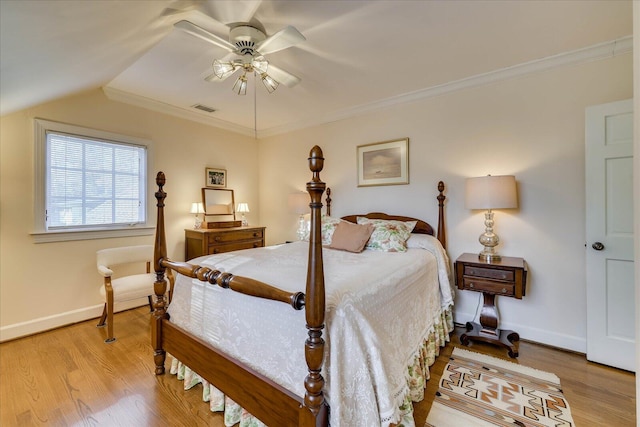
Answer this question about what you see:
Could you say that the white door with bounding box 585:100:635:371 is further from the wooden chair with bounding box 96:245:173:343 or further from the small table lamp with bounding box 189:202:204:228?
the small table lamp with bounding box 189:202:204:228

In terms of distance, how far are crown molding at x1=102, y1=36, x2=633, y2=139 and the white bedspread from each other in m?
1.99

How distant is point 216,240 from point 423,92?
10.3ft

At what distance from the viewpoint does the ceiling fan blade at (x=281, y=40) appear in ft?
5.55

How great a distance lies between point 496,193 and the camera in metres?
2.39

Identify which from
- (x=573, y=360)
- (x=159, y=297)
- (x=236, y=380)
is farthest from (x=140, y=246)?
(x=573, y=360)

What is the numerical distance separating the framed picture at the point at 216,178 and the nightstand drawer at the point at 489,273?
11.5 ft

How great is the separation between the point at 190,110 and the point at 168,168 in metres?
0.86

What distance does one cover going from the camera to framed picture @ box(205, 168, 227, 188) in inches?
160

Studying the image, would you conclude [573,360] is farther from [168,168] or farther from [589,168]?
[168,168]

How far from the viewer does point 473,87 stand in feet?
9.23

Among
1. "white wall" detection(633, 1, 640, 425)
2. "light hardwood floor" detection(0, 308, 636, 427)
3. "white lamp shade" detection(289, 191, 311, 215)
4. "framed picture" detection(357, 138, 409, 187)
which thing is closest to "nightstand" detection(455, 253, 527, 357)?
"light hardwood floor" detection(0, 308, 636, 427)

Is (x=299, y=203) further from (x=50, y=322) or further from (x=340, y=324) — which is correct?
(x=50, y=322)

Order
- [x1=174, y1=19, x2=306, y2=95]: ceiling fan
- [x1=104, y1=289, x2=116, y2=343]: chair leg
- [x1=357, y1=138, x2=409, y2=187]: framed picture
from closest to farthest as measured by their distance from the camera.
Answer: [x1=174, y1=19, x2=306, y2=95]: ceiling fan → [x1=104, y1=289, x2=116, y2=343]: chair leg → [x1=357, y1=138, x2=409, y2=187]: framed picture

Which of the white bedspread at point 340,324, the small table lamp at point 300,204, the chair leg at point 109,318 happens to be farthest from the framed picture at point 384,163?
the chair leg at point 109,318
